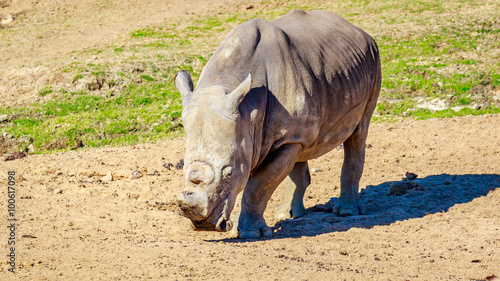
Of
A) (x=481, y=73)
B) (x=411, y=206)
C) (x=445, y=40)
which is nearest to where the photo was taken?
(x=411, y=206)

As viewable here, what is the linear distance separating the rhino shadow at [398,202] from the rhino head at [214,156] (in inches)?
41.5

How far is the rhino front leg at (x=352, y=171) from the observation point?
308 inches

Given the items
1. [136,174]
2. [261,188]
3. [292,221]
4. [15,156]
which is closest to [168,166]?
[136,174]

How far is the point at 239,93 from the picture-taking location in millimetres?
5574

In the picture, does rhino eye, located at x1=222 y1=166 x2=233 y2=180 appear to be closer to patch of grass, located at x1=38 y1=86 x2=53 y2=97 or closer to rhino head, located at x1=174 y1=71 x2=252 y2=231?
rhino head, located at x1=174 y1=71 x2=252 y2=231

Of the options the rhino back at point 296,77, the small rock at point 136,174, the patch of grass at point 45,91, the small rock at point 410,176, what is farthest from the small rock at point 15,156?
the small rock at point 410,176

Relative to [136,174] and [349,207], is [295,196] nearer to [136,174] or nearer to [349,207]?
[349,207]

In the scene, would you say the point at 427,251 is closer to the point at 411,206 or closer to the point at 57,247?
the point at 411,206

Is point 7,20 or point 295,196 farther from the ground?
point 295,196

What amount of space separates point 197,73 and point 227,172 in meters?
10.1

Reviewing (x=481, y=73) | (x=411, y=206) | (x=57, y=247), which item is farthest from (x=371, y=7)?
(x=57, y=247)

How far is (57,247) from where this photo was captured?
5609mm

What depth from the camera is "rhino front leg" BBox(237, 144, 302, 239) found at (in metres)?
6.33

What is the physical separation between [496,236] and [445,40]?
451 inches
